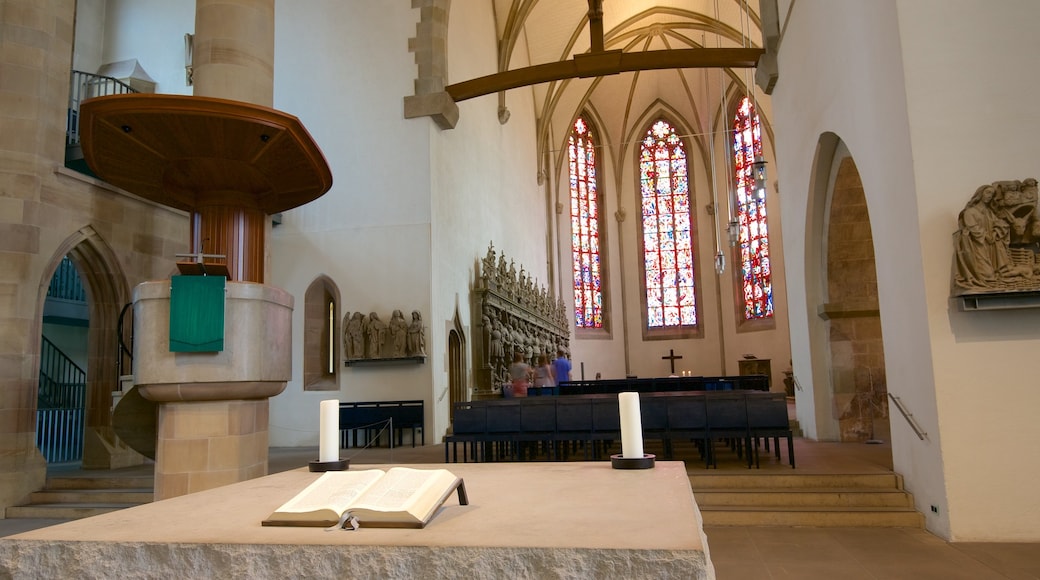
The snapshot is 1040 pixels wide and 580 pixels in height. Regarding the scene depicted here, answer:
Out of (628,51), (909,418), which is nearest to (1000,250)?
(909,418)

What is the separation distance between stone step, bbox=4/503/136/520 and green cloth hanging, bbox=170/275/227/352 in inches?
126

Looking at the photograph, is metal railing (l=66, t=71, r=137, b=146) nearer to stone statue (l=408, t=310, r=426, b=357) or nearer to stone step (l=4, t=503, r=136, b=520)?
stone step (l=4, t=503, r=136, b=520)

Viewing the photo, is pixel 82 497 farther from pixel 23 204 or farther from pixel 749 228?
pixel 749 228

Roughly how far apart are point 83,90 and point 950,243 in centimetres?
1260

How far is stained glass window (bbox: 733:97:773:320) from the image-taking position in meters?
24.5

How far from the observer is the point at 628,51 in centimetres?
2409

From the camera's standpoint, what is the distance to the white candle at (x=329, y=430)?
2.88 meters

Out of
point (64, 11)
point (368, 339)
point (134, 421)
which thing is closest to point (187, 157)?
point (134, 421)

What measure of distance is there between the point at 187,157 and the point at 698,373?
23.2 metres

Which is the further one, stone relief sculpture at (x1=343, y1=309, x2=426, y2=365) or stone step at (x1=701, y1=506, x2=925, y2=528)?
stone relief sculpture at (x1=343, y1=309, x2=426, y2=365)

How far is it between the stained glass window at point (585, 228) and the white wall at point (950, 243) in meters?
20.8

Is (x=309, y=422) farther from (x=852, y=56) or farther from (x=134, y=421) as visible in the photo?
(x=852, y=56)

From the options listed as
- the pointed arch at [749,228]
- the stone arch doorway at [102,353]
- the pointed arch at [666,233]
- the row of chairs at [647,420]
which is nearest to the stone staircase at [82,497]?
the stone arch doorway at [102,353]

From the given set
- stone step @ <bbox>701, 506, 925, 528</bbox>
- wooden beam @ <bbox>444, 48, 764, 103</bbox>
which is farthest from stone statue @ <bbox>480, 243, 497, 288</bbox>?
stone step @ <bbox>701, 506, 925, 528</bbox>
